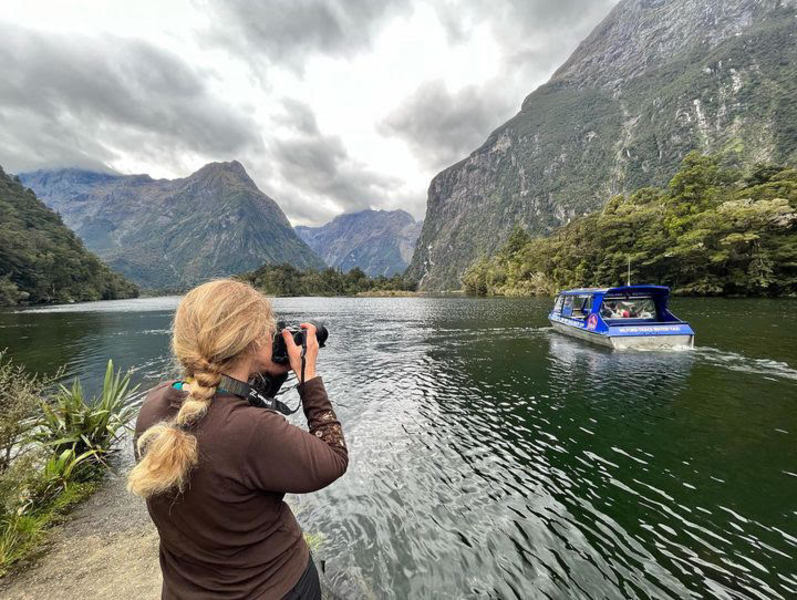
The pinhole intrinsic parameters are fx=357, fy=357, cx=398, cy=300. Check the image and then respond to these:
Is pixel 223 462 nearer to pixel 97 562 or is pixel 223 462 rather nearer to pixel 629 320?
pixel 97 562

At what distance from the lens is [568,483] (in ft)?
26.8

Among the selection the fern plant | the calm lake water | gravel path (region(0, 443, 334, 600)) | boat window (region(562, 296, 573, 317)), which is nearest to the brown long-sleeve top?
gravel path (region(0, 443, 334, 600))

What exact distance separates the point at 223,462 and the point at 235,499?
24 cm

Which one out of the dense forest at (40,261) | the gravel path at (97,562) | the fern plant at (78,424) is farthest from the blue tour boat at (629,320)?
the dense forest at (40,261)

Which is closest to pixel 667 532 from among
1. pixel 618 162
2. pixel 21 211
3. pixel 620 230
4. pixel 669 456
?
pixel 669 456

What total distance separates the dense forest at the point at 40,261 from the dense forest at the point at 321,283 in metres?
58.3

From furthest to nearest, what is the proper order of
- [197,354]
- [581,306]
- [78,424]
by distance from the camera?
[581,306] → [78,424] → [197,354]

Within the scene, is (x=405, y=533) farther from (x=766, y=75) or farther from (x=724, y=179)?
(x=766, y=75)

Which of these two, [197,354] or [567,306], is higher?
[197,354]

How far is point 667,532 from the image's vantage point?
6484mm

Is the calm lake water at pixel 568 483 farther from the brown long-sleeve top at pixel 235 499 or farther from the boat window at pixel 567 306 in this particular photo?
the boat window at pixel 567 306

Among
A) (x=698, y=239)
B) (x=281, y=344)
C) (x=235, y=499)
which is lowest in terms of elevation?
(x=235, y=499)

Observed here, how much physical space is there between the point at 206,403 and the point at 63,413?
8.49 m

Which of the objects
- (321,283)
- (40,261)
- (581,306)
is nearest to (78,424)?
(581,306)
